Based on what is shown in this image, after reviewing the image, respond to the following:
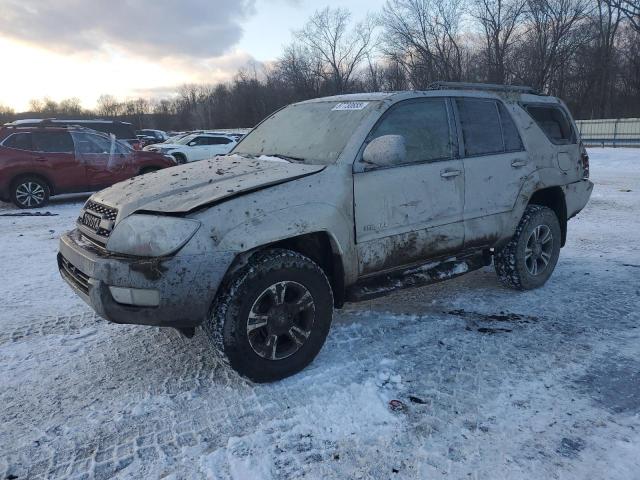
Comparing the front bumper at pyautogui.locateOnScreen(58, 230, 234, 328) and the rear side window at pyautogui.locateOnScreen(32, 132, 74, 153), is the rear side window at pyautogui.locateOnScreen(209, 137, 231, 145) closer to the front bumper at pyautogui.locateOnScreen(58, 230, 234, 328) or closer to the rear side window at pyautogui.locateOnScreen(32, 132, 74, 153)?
the rear side window at pyautogui.locateOnScreen(32, 132, 74, 153)

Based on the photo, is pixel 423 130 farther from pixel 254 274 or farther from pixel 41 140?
pixel 41 140

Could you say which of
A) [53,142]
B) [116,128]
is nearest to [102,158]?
[53,142]

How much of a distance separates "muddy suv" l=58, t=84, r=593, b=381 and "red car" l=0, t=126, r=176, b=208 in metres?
7.32

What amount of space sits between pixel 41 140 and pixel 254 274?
942 cm

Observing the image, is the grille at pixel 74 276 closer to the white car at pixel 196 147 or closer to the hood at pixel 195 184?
the hood at pixel 195 184

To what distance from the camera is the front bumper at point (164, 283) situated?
9.21 ft

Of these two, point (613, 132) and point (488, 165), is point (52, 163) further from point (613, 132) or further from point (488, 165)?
point (613, 132)

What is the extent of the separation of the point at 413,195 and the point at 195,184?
1.63 m

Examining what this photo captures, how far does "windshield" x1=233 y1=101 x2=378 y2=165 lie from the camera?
145 inches

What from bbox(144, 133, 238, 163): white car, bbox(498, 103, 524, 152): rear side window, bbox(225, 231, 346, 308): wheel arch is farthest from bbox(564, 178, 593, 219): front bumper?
bbox(144, 133, 238, 163): white car

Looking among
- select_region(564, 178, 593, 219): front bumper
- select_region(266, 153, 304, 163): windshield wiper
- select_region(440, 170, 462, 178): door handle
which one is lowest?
select_region(564, 178, 593, 219): front bumper

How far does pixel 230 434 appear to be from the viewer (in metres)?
2.70

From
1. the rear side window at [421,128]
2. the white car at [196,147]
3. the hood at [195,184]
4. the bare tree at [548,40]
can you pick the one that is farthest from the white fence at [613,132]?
the hood at [195,184]

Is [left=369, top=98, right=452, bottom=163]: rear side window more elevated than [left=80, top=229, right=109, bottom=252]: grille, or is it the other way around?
[left=369, top=98, right=452, bottom=163]: rear side window
